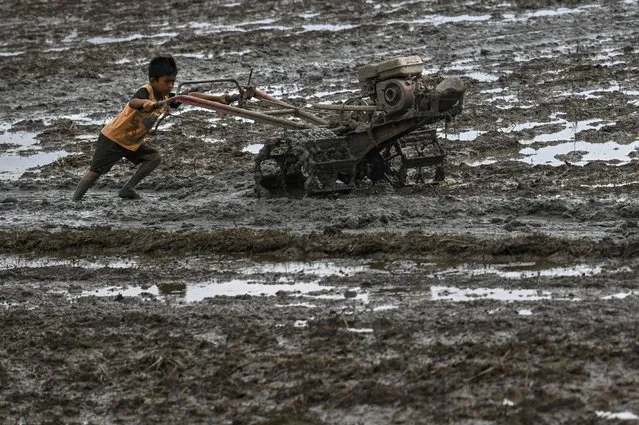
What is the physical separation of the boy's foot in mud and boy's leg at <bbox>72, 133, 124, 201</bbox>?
287 mm

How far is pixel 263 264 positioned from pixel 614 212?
9.45 ft

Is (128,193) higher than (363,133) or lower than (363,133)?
lower

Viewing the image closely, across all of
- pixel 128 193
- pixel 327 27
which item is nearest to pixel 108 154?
pixel 128 193

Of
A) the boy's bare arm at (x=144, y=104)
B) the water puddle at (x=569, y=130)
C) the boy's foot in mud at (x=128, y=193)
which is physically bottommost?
the water puddle at (x=569, y=130)

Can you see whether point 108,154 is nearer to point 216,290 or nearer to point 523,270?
point 216,290

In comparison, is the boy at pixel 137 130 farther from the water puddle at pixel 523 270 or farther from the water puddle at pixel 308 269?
the water puddle at pixel 523 270

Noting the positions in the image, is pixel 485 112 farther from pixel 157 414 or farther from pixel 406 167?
pixel 157 414

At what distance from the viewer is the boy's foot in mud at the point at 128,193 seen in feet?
40.5

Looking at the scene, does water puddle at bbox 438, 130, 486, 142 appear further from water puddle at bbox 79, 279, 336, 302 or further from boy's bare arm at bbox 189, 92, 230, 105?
water puddle at bbox 79, 279, 336, 302

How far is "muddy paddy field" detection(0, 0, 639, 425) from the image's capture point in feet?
22.1

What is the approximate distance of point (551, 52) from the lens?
19.2 meters

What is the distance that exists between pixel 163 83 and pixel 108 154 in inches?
36.4

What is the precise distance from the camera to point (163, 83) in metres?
11.8

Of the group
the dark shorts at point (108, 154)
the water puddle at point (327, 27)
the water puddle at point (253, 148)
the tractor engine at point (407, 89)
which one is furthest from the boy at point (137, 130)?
the water puddle at point (327, 27)
